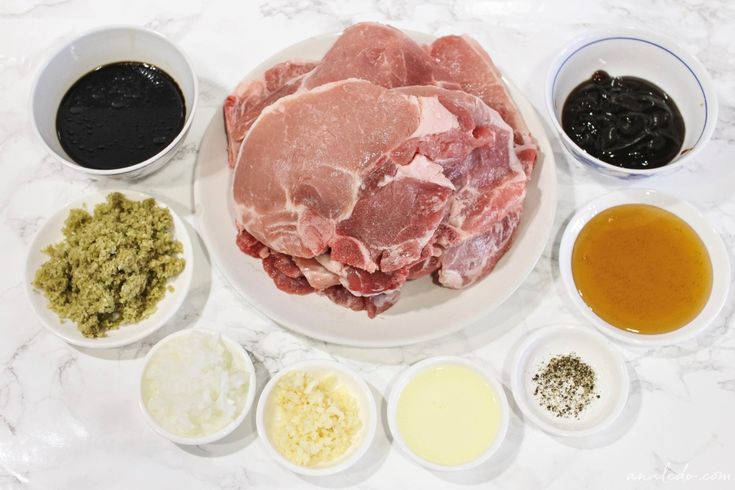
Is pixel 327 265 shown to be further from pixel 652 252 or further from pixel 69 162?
pixel 652 252

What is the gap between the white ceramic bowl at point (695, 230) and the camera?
10.2ft

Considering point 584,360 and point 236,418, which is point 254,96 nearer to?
point 236,418

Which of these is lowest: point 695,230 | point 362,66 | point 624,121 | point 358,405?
point 358,405

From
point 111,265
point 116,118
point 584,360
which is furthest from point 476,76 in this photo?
point 111,265

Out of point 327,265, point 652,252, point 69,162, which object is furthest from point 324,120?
point 652,252

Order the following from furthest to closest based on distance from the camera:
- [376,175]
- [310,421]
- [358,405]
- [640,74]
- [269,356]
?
[640,74], [269,356], [358,405], [310,421], [376,175]

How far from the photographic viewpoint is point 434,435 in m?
3.06

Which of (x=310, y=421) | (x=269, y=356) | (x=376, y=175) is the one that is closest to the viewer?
(x=376, y=175)

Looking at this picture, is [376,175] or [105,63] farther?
[105,63]

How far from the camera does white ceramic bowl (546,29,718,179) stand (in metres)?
3.23

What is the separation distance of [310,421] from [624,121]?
203cm

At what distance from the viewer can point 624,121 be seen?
10.8 ft

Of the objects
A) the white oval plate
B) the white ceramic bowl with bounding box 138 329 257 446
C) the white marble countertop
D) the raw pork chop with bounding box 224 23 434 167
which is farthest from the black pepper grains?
the raw pork chop with bounding box 224 23 434 167

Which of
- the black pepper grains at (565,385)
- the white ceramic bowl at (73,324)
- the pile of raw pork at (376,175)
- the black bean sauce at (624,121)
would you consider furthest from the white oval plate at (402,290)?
the black pepper grains at (565,385)
